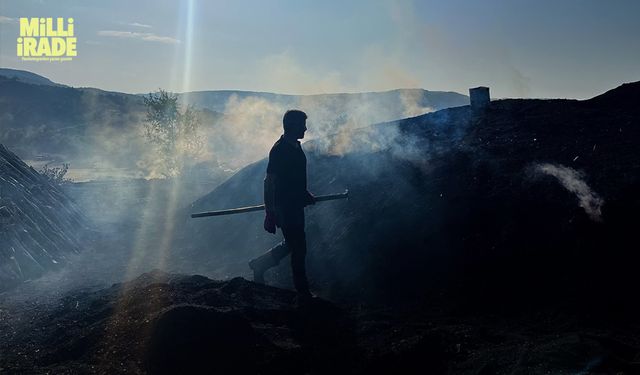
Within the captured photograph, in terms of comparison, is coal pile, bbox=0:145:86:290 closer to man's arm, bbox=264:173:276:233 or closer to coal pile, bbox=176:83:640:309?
coal pile, bbox=176:83:640:309

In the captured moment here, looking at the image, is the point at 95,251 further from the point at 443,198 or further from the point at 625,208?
the point at 625,208

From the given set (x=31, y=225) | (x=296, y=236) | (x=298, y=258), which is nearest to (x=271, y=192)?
(x=296, y=236)

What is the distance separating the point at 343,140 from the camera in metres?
12.9

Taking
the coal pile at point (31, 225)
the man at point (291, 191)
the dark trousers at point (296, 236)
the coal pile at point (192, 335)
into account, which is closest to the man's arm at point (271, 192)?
the man at point (291, 191)

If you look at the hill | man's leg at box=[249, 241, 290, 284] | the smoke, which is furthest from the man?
the hill

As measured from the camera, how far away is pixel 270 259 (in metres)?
6.77

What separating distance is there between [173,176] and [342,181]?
79.7 ft

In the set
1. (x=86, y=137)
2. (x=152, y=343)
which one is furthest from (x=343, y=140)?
(x=86, y=137)

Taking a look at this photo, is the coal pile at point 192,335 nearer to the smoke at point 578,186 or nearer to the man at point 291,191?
the man at point 291,191

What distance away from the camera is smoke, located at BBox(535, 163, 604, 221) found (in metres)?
5.59

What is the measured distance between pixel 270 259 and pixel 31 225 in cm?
758

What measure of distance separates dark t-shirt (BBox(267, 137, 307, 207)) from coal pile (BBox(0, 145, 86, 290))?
249 inches

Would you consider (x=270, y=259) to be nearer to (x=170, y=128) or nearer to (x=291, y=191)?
(x=291, y=191)

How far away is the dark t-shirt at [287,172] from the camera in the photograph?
6.07 m
